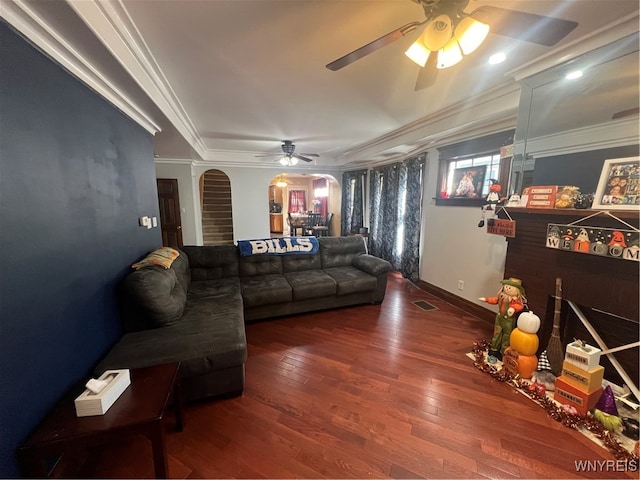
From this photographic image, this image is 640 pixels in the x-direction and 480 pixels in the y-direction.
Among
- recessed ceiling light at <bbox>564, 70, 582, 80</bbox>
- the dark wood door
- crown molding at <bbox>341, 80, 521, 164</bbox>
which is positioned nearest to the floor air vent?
crown molding at <bbox>341, 80, 521, 164</bbox>

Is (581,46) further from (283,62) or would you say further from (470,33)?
(283,62)

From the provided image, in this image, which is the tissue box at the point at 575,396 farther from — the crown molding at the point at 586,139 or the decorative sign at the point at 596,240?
the crown molding at the point at 586,139

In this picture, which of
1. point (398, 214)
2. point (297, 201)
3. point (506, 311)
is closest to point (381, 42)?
point (506, 311)

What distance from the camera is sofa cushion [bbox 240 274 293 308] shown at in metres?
2.84

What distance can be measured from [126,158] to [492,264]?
397 centimetres

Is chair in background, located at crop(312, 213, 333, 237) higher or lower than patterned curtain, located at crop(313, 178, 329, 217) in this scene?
lower

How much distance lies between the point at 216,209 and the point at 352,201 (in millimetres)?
3659

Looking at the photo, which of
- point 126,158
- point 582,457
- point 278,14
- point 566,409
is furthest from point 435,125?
point 126,158

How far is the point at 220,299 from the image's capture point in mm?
2516

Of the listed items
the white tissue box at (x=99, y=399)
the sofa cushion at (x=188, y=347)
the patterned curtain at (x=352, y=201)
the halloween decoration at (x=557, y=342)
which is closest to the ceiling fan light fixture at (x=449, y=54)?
the halloween decoration at (x=557, y=342)

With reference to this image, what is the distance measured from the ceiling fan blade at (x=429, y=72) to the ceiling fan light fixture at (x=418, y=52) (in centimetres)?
6

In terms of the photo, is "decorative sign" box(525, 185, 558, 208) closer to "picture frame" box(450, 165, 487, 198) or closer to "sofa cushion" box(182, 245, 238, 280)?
"picture frame" box(450, 165, 487, 198)

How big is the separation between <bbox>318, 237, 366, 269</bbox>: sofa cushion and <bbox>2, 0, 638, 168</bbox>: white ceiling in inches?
65.3

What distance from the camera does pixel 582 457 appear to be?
143 centimetres
